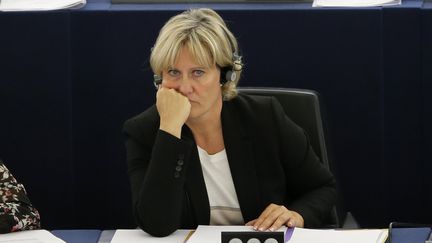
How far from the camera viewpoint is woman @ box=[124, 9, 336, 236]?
2869 millimetres

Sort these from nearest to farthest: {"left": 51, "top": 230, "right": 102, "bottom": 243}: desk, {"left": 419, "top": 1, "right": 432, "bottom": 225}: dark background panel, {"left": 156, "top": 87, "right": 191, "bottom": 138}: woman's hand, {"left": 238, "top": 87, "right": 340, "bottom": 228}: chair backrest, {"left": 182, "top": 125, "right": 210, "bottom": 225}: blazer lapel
→ {"left": 51, "top": 230, "right": 102, "bottom": 243}: desk → {"left": 156, "top": 87, "right": 191, "bottom": 138}: woman's hand → {"left": 182, "top": 125, "right": 210, "bottom": 225}: blazer lapel → {"left": 238, "top": 87, "right": 340, "bottom": 228}: chair backrest → {"left": 419, "top": 1, "right": 432, "bottom": 225}: dark background panel

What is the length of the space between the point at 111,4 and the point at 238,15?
0.59 meters

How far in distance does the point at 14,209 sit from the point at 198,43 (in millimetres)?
745

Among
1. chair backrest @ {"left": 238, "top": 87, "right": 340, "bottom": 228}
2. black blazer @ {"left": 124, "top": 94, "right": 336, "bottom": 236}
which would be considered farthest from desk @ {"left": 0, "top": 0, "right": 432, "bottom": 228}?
black blazer @ {"left": 124, "top": 94, "right": 336, "bottom": 236}

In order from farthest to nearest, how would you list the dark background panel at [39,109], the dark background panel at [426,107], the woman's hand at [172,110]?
the dark background panel at [39,109], the dark background panel at [426,107], the woman's hand at [172,110]

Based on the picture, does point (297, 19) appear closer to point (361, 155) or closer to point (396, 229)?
point (361, 155)

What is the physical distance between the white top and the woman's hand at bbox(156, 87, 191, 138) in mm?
210

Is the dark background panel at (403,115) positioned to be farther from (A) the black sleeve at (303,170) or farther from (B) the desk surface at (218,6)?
(A) the black sleeve at (303,170)

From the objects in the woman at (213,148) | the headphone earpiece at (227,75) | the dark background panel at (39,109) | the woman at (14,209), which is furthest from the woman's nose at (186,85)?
the dark background panel at (39,109)

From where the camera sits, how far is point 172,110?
114 inches

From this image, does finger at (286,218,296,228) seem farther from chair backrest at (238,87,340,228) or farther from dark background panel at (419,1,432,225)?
dark background panel at (419,1,432,225)

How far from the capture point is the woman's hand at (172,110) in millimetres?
2898

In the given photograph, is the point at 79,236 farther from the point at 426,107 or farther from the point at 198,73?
the point at 426,107

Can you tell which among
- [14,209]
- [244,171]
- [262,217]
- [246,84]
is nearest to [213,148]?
[244,171]
